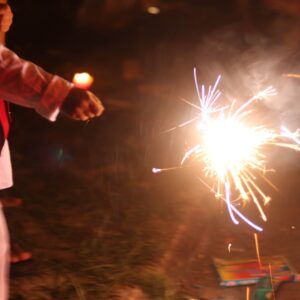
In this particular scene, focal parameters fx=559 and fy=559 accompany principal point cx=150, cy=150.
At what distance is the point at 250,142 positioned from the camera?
4.65m

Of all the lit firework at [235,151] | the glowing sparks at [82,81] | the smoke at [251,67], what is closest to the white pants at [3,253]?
the glowing sparks at [82,81]

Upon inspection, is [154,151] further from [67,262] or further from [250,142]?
[67,262]

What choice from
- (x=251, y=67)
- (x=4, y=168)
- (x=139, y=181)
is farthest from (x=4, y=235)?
(x=251, y=67)

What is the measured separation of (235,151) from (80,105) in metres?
2.22

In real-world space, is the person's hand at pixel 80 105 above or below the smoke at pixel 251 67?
below

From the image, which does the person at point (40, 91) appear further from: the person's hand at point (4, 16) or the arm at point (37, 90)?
the person's hand at point (4, 16)

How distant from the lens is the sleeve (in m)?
2.30

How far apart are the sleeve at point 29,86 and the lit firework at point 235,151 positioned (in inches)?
82.8

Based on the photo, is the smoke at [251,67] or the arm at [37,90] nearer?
the arm at [37,90]

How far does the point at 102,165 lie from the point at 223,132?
63.4 inches

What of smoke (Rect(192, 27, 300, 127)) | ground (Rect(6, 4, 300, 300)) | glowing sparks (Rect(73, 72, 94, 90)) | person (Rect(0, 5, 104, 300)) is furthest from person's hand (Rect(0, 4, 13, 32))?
smoke (Rect(192, 27, 300, 127))

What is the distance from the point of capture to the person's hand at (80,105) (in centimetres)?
240

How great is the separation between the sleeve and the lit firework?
6.90 ft

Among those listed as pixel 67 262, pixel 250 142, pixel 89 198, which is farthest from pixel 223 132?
pixel 67 262
